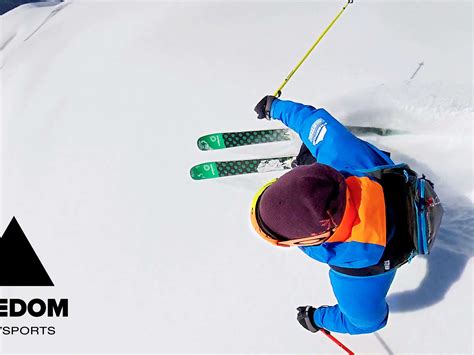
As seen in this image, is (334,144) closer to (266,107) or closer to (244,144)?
(266,107)

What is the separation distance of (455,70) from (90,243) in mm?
2747

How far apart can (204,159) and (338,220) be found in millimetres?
1990

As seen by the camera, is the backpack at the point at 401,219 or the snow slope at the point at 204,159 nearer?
the backpack at the point at 401,219

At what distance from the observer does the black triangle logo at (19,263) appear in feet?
9.92

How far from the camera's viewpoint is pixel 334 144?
2000 mm

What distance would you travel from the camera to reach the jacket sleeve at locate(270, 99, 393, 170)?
1.94 m

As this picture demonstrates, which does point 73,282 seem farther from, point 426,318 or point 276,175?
point 426,318

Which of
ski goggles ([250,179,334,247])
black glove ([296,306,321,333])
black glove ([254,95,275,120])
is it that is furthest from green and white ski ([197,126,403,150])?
ski goggles ([250,179,334,247])

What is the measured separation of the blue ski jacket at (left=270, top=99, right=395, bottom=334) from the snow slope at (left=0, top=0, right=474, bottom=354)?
1.71ft

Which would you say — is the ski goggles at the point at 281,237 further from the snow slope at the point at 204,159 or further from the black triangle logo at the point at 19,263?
the black triangle logo at the point at 19,263

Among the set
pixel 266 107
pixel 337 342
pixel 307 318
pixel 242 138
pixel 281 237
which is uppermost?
pixel 281 237

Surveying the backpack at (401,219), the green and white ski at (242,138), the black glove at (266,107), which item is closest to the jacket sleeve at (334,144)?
the backpack at (401,219)

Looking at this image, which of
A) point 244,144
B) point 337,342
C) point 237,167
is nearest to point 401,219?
point 337,342

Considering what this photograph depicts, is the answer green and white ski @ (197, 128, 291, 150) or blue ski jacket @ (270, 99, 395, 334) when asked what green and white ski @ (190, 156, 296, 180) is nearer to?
green and white ski @ (197, 128, 291, 150)
